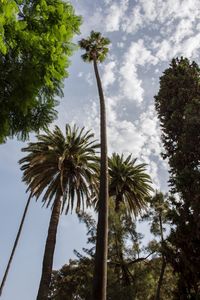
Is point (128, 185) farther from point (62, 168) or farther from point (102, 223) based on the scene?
point (102, 223)

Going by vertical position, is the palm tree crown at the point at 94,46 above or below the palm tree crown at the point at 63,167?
above

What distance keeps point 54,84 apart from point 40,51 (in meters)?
1.26

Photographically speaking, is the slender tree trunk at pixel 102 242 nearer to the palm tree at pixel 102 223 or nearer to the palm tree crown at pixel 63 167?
the palm tree at pixel 102 223

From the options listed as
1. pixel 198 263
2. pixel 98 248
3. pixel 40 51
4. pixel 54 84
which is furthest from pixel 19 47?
pixel 198 263

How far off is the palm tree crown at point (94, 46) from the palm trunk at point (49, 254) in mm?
9513

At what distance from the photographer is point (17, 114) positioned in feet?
26.7

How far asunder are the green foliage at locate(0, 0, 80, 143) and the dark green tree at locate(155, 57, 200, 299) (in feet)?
39.3

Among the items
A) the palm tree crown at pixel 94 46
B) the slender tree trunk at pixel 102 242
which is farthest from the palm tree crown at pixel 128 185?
the slender tree trunk at pixel 102 242

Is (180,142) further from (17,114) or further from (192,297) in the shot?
(17,114)

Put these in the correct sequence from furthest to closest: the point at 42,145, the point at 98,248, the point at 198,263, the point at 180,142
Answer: the point at 42,145, the point at 180,142, the point at 198,263, the point at 98,248

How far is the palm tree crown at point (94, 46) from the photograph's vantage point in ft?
69.6

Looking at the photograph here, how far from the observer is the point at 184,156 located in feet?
67.9

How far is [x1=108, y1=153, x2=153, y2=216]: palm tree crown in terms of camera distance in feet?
91.3

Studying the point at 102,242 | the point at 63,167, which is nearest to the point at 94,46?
the point at 63,167
